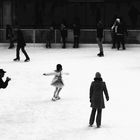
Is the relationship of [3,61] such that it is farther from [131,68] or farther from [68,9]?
[68,9]

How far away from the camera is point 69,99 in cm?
1800

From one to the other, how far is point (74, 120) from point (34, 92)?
4.55m

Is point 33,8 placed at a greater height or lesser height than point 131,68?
greater

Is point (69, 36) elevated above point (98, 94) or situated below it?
above

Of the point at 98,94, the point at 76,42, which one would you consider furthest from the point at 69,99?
the point at 76,42

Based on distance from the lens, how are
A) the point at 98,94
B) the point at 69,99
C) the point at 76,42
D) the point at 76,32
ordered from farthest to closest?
the point at 76,42 → the point at 76,32 → the point at 69,99 → the point at 98,94

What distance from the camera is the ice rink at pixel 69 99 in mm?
13852

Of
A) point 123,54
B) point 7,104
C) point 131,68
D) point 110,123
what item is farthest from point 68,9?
point 110,123

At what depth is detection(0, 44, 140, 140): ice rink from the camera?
1385 centimetres

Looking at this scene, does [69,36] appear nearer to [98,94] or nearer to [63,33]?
[63,33]

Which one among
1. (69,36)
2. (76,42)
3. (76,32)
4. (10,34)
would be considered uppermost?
(76,32)

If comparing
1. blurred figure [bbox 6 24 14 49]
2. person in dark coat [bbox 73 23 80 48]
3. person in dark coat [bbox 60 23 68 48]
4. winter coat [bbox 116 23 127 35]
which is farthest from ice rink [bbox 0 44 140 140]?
blurred figure [bbox 6 24 14 49]

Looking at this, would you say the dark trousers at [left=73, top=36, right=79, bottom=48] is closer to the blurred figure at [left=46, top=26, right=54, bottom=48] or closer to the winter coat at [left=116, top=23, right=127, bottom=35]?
the blurred figure at [left=46, top=26, right=54, bottom=48]

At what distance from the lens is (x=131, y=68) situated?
24.3 metres
